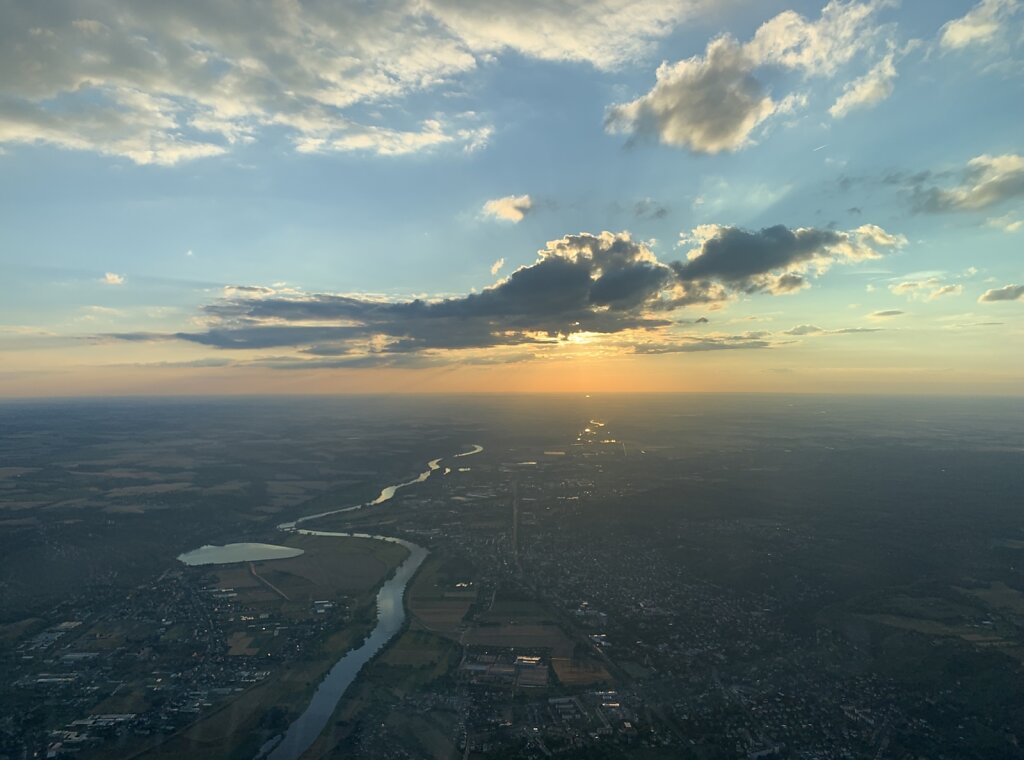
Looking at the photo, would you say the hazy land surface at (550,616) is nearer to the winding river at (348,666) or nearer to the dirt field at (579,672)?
the dirt field at (579,672)

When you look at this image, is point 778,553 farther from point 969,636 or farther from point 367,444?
point 367,444

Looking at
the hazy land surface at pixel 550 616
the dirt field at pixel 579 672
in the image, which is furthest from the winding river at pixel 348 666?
the dirt field at pixel 579 672

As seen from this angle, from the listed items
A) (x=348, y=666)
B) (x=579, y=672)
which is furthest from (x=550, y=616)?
(x=348, y=666)

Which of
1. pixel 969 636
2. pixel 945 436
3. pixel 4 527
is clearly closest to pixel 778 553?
pixel 969 636

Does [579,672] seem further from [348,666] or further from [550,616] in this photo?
[348,666]

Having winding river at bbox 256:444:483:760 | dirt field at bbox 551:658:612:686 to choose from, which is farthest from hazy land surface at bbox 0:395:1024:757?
winding river at bbox 256:444:483:760
